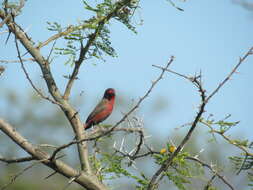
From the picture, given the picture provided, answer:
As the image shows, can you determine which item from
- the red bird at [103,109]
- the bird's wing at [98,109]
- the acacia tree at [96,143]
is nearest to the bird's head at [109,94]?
the red bird at [103,109]

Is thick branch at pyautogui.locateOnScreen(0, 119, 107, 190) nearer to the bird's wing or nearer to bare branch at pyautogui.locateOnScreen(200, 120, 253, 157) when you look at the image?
bare branch at pyautogui.locateOnScreen(200, 120, 253, 157)

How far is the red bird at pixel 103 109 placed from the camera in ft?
26.9

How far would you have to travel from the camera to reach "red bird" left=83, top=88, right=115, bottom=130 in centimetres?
820

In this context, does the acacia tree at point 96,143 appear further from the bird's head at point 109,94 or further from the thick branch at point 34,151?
the bird's head at point 109,94

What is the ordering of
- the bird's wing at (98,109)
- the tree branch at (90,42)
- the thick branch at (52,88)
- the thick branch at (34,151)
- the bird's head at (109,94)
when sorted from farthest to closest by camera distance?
the bird's head at (109,94) → the bird's wing at (98,109) → the tree branch at (90,42) → the thick branch at (52,88) → the thick branch at (34,151)

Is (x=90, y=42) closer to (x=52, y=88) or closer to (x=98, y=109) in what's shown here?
(x=52, y=88)

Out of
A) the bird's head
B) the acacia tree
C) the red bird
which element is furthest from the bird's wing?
the acacia tree

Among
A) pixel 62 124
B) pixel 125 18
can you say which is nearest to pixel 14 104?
pixel 62 124

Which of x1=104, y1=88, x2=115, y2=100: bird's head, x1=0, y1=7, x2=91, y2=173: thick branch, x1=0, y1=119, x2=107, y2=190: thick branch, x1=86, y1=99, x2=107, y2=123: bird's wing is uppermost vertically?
x1=0, y1=7, x2=91, y2=173: thick branch

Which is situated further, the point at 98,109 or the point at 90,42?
the point at 98,109

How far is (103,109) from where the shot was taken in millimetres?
8281

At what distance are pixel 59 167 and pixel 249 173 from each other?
1.60 metres

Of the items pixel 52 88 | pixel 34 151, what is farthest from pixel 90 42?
pixel 34 151

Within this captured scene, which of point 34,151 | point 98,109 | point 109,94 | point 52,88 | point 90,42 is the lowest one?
point 98,109
